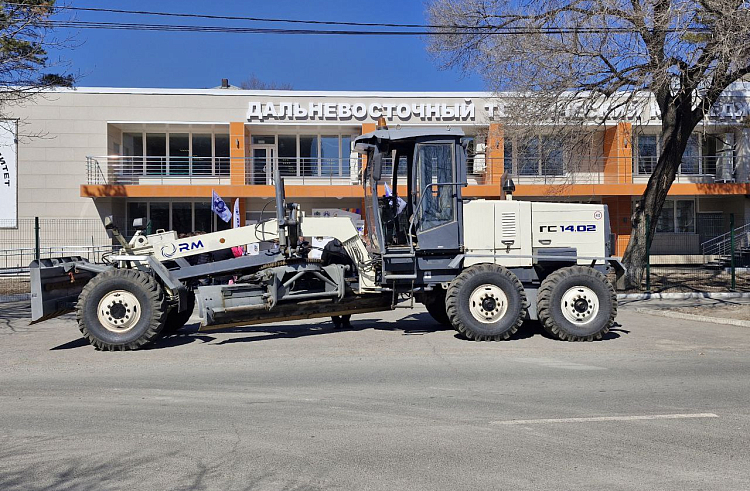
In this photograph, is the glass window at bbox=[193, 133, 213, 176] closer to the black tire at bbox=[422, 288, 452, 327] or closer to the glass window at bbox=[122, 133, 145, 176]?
the glass window at bbox=[122, 133, 145, 176]

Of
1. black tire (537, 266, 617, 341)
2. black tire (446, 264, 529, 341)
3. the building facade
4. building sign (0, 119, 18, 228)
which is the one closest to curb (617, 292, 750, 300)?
the building facade

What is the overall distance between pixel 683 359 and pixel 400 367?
384cm

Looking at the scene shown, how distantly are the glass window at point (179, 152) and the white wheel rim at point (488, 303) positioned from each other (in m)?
21.2

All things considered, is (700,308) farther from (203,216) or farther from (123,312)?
(203,216)

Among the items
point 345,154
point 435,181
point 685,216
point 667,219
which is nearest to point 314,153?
point 345,154

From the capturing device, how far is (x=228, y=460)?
5066 millimetres

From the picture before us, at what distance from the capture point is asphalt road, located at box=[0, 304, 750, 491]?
479 cm

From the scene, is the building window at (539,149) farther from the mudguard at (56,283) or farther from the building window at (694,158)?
the mudguard at (56,283)

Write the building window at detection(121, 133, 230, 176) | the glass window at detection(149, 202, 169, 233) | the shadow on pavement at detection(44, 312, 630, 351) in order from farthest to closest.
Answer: the building window at detection(121, 133, 230, 176) → the glass window at detection(149, 202, 169, 233) → the shadow on pavement at detection(44, 312, 630, 351)

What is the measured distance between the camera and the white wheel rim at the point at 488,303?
10.5m

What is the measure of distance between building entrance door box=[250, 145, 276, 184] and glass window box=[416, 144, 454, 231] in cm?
1801

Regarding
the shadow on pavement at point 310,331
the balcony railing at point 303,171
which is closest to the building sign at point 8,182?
the balcony railing at point 303,171

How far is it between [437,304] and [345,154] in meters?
18.3

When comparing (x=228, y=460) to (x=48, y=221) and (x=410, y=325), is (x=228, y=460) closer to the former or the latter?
(x=410, y=325)
